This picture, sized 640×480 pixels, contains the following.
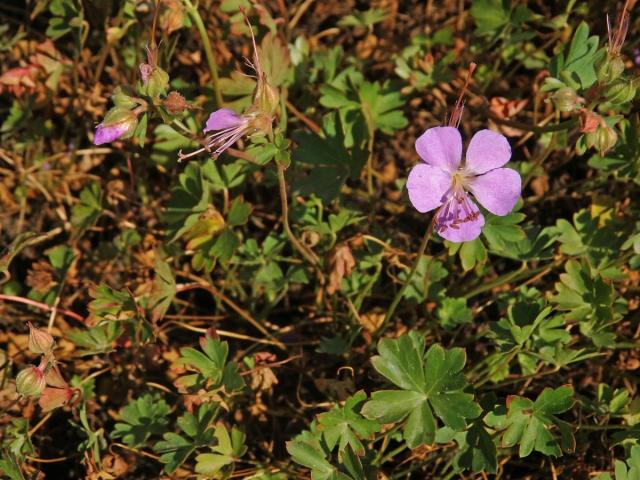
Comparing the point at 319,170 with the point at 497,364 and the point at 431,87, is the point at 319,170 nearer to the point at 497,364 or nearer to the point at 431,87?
the point at 431,87

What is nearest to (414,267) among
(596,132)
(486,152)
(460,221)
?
(460,221)

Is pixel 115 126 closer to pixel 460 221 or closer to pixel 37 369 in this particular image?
pixel 37 369

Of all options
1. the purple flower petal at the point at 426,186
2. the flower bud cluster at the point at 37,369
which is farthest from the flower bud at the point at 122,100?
the purple flower petal at the point at 426,186

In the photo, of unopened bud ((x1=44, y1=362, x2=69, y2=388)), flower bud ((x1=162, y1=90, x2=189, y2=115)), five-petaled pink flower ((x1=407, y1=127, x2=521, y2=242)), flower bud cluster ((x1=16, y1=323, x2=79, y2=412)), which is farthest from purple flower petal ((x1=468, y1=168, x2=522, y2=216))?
unopened bud ((x1=44, y1=362, x2=69, y2=388))

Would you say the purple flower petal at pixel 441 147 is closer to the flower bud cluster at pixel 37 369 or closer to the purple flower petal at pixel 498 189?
the purple flower petal at pixel 498 189

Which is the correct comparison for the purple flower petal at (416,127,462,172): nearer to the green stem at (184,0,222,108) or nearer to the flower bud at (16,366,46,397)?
the green stem at (184,0,222,108)
